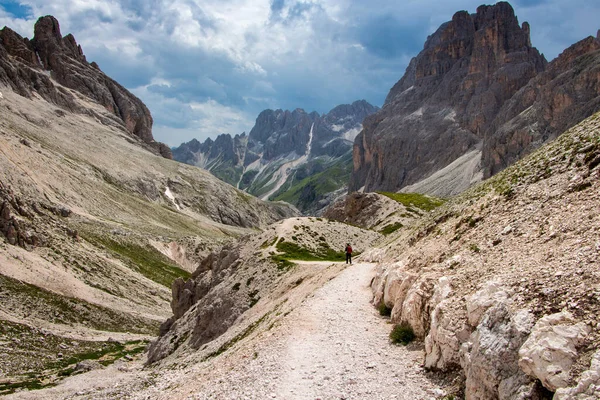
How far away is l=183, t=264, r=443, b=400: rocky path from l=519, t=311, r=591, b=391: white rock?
345 cm

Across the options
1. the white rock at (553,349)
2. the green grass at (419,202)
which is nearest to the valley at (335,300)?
the white rock at (553,349)

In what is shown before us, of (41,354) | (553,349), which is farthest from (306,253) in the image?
(553,349)

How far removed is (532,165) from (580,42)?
19309cm

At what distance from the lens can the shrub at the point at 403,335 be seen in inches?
641

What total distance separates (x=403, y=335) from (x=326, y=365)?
3454mm

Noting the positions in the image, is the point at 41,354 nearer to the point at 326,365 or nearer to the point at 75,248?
the point at 75,248

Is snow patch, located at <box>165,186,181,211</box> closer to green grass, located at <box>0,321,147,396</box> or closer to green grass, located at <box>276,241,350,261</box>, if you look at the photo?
green grass, located at <box>0,321,147,396</box>

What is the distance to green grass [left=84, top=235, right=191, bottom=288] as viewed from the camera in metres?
90.6

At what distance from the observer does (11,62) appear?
Result: 18775 cm

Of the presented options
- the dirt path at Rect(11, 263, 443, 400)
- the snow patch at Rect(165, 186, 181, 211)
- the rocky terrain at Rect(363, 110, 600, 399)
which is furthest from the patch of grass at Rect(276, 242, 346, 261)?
the snow patch at Rect(165, 186, 181, 211)

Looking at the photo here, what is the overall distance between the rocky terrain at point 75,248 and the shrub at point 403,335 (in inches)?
1491

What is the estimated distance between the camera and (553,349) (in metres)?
9.23

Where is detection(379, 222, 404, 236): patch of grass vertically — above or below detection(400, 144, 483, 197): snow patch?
below

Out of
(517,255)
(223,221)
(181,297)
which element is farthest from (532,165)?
(223,221)
